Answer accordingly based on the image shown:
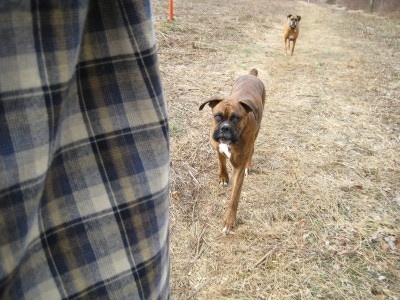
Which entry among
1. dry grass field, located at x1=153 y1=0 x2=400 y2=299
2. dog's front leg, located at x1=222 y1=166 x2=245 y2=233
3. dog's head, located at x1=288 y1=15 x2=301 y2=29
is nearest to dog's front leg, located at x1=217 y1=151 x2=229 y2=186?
dry grass field, located at x1=153 y1=0 x2=400 y2=299

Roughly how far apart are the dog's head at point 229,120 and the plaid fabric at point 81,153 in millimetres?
2369

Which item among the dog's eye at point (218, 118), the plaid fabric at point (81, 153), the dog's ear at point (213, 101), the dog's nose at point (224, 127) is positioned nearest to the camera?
the plaid fabric at point (81, 153)

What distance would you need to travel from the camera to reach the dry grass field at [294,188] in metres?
2.85

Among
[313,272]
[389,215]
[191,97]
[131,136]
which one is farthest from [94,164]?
[191,97]

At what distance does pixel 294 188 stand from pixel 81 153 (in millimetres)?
3605

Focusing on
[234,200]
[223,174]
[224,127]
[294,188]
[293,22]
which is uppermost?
[224,127]

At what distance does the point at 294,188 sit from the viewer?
3936 millimetres

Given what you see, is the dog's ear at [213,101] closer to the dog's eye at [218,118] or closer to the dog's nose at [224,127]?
the dog's eye at [218,118]

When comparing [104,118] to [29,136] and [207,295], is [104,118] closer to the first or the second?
[29,136]

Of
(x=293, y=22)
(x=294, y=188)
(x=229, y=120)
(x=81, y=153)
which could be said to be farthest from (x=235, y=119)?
(x=293, y=22)

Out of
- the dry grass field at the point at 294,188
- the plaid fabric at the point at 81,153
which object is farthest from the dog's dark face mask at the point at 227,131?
the plaid fabric at the point at 81,153

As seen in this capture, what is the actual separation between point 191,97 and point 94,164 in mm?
5465

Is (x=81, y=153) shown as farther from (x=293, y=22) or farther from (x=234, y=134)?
(x=293, y=22)

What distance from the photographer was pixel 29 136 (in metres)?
0.47
